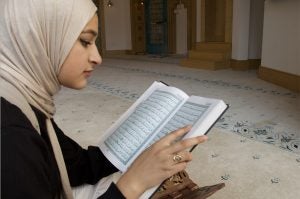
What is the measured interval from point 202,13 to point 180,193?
19.2 ft

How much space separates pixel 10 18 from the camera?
605 mm

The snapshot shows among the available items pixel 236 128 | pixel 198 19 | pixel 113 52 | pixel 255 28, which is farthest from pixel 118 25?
pixel 236 128

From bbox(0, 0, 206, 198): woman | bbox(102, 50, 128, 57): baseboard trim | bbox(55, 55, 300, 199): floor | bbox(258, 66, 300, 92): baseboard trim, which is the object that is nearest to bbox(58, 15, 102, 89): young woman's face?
bbox(0, 0, 206, 198): woman

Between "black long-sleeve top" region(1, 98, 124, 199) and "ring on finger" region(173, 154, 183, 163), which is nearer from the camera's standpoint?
"black long-sleeve top" region(1, 98, 124, 199)

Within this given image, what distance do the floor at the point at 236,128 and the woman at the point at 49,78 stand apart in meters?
0.89

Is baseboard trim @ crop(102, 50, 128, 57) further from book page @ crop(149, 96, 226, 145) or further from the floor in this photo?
book page @ crop(149, 96, 226, 145)

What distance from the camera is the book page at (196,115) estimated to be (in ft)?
2.13

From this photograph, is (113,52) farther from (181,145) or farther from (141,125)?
(181,145)

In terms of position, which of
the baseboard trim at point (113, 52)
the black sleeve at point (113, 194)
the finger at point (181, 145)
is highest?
the finger at point (181, 145)

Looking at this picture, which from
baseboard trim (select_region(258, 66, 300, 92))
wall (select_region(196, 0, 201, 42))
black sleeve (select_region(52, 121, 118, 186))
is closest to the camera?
black sleeve (select_region(52, 121, 118, 186))

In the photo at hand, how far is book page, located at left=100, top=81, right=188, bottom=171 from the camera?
810mm

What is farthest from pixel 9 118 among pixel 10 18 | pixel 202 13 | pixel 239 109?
pixel 202 13

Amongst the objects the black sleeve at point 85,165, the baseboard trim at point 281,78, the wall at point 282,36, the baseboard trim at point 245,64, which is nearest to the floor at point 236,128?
the baseboard trim at point 281,78

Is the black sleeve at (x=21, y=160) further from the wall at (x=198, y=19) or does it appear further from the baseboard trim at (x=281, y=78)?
the wall at (x=198, y=19)
